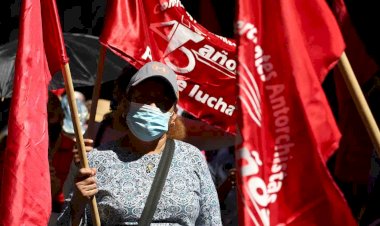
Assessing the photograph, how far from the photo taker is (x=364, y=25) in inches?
301

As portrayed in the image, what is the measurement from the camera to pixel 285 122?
433 cm

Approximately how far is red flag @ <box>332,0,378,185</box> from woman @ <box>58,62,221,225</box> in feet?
2.28

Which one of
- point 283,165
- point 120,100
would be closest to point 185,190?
point 120,100

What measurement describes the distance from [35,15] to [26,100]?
0.38 meters

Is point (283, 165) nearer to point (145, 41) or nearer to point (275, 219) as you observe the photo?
point (275, 219)

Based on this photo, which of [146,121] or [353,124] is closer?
[146,121]

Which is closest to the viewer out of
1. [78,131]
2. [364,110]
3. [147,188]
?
[364,110]

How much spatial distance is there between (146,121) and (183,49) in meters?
1.38

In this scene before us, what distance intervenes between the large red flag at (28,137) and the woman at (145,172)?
0.58ft

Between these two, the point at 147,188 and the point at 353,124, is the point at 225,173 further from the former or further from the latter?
the point at 147,188

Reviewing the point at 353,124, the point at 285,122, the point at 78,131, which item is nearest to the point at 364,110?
the point at 285,122


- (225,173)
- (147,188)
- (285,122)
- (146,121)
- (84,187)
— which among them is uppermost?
(285,122)

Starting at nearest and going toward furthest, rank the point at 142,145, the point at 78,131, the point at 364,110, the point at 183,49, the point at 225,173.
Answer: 1. the point at 364,110
2. the point at 78,131
3. the point at 142,145
4. the point at 183,49
5. the point at 225,173

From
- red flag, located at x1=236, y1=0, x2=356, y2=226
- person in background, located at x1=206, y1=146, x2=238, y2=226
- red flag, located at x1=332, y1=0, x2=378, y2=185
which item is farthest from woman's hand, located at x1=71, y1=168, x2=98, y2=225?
person in background, located at x1=206, y1=146, x2=238, y2=226
